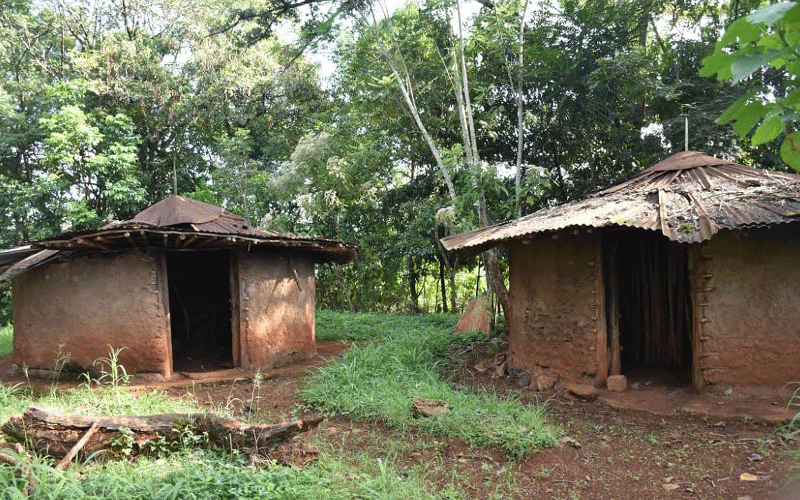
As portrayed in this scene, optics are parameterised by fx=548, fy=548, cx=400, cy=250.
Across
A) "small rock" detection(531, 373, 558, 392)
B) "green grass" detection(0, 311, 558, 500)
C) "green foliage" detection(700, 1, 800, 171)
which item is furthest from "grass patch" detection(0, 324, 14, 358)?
"green foliage" detection(700, 1, 800, 171)

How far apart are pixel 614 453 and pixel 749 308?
8.08 ft

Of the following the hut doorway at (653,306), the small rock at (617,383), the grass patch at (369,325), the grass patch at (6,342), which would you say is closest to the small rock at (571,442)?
the small rock at (617,383)

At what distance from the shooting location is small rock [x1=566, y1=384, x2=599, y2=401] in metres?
6.47

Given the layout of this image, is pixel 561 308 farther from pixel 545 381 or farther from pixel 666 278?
pixel 666 278

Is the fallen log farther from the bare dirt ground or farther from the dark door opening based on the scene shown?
the dark door opening

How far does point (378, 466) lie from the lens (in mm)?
4578

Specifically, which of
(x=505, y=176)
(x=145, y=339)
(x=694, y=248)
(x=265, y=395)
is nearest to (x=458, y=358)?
(x=265, y=395)

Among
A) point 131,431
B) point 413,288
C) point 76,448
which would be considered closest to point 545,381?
point 131,431

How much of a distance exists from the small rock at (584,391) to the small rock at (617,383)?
0.63ft

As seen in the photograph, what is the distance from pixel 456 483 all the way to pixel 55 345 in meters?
6.68

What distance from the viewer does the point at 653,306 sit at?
8258mm

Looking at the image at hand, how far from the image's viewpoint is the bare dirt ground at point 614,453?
4.28 metres

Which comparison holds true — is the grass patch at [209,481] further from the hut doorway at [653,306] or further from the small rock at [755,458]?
the hut doorway at [653,306]

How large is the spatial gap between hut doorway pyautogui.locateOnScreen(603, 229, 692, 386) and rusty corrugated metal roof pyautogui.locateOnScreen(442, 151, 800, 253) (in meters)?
0.69
